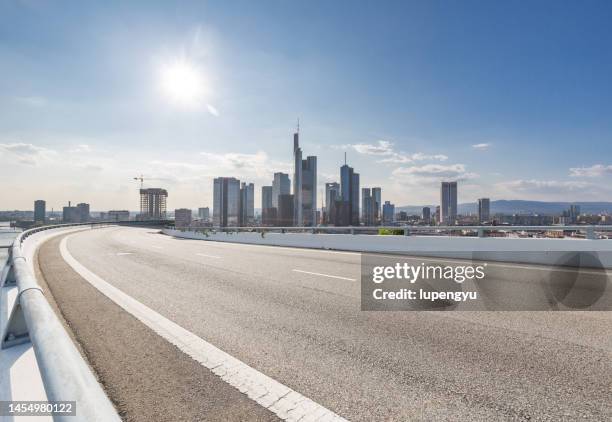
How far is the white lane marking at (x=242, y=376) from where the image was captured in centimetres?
297

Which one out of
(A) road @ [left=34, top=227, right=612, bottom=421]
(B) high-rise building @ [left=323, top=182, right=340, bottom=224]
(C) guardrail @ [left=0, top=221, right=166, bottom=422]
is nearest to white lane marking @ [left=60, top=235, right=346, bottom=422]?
(A) road @ [left=34, top=227, right=612, bottom=421]

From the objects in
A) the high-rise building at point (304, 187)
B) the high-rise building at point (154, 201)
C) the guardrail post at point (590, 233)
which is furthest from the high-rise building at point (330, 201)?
the guardrail post at point (590, 233)

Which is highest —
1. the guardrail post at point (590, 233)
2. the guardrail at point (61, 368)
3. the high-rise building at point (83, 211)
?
the high-rise building at point (83, 211)

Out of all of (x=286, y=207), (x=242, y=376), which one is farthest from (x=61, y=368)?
(x=286, y=207)

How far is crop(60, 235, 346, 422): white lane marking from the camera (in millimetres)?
2971

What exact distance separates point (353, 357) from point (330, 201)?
155 m

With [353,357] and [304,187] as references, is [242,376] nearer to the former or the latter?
[353,357]

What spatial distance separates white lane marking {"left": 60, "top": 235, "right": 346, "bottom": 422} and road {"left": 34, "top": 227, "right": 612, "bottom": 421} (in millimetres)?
90

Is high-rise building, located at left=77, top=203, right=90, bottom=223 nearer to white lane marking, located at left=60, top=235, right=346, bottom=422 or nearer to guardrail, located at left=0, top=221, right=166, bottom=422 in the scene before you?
white lane marking, located at left=60, top=235, right=346, bottom=422

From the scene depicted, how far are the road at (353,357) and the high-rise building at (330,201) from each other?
114 metres

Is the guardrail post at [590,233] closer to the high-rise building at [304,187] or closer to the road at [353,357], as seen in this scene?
the road at [353,357]

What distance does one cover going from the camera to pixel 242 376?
3633mm

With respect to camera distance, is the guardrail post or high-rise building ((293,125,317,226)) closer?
the guardrail post

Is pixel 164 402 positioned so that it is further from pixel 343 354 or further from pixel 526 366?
pixel 526 366
